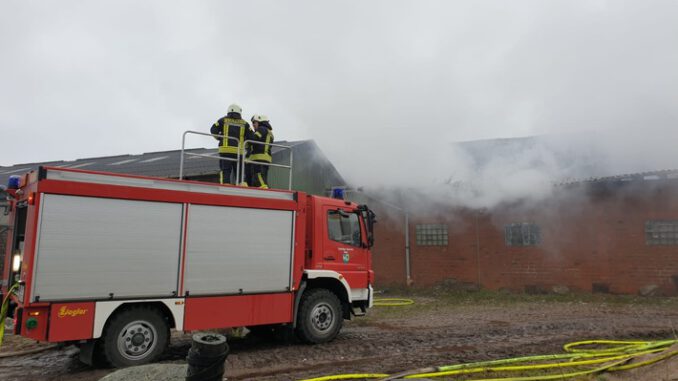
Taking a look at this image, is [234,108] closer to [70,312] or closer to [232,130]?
[232,130]

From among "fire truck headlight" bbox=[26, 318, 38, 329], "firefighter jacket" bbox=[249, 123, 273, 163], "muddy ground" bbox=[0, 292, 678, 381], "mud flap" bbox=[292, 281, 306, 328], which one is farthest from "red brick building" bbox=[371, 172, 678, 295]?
"fire truck headlight" bbox=[26, 318, 38, 329]

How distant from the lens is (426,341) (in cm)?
731

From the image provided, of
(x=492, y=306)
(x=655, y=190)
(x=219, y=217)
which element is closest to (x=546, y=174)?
(x=655, y=190)

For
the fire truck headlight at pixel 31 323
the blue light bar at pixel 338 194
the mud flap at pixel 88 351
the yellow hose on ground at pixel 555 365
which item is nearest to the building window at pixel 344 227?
the blue light bar at pixel 338 194

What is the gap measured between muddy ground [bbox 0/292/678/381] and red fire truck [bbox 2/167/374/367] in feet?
1.93

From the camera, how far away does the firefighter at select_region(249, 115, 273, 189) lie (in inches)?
312

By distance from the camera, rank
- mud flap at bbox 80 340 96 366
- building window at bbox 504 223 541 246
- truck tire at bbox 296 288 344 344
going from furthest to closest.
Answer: building window at bbox 504 223 541 246, truck tire at bbox 296 288 344 344, mud flap at bbox 80 340 96 366

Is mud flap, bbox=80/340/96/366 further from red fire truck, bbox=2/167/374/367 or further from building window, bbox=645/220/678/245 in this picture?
building window, bbox=645/220/678/245

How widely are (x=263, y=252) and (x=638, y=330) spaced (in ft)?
22.3

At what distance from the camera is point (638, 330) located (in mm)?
8047

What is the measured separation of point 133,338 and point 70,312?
2.61 ft

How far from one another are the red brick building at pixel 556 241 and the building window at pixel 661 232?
22mm

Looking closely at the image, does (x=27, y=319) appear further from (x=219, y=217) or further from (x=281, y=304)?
(x=281, y=304)

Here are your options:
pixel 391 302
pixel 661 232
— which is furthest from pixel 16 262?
pixel 661 232
